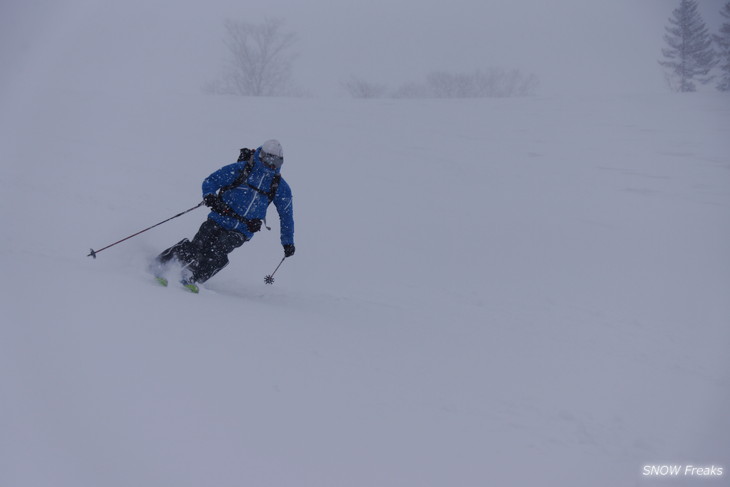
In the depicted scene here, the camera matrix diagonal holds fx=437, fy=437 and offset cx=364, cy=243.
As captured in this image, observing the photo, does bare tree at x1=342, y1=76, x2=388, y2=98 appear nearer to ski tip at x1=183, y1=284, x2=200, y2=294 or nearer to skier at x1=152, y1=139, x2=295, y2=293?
skier at x1=152, y1=139, x2=295, y2=293

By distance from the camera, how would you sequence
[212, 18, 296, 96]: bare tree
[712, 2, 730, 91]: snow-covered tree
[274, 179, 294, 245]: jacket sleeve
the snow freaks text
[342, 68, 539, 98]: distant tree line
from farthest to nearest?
1. [342, 68, 539, 98]: distant tree line
2. [212, 18, 296, 96]: bare tree
3. [712, 2, 730, 91]: snow-covered tree
4. [274, 179, 294, 245]: jacket sleeve
5. the snow freaks text

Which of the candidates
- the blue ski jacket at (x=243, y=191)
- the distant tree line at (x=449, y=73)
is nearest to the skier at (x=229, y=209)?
the blue ski jacket at (x=243, y=191)

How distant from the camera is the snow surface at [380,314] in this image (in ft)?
8.02

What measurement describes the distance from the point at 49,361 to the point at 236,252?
608cm

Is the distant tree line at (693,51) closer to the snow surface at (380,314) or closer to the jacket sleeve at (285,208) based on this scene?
the snow surface at (380,314)

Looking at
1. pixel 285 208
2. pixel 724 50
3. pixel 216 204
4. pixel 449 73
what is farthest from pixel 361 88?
pixel 216 204

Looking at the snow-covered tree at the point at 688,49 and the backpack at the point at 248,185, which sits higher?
the snow-covered tree at the point at 688,49

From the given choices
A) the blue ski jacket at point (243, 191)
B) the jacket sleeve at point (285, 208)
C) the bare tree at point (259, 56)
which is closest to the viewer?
the blue ski jacket at point (243, 191)

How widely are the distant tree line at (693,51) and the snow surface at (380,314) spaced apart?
27.2 m

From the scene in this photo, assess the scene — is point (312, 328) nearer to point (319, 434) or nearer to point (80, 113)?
point (319, 434)

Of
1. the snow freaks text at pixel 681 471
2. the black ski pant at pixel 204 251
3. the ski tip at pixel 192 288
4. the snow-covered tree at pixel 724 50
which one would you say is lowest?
the snow freaks text at pixel 681 471

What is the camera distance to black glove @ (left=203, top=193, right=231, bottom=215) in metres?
5.53

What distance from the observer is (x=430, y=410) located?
3.20 m

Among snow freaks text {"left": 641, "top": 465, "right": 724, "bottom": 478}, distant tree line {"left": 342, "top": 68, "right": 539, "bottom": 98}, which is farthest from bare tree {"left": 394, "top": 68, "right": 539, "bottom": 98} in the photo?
snow freaks text {"left": 641, "top": 465, "right": 724, "bottom": 478}
